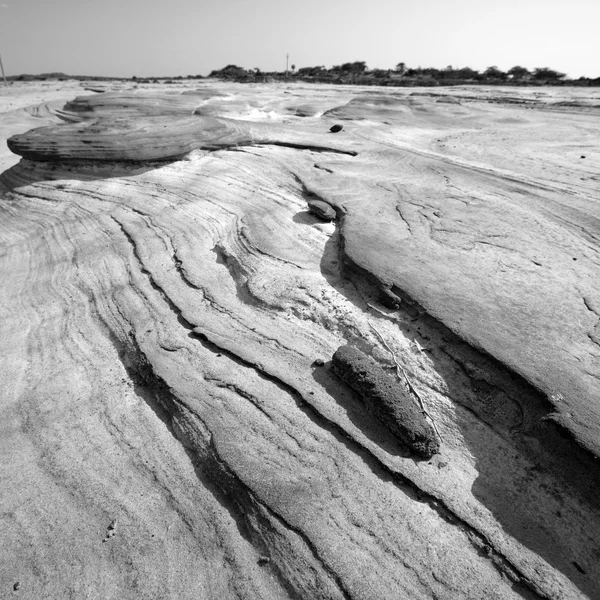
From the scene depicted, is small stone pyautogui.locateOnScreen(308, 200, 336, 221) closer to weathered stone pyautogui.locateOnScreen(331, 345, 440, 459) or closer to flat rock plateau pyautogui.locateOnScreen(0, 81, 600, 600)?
flat rock plateau pyautogui.locateOnScreen(0, 81, 600, 600)

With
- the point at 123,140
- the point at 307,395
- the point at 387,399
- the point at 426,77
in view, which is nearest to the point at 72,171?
the point at 123,140

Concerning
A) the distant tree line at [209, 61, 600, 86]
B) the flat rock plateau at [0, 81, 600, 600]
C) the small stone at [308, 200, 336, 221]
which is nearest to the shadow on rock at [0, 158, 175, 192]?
the flat rock plateau at [0, 81, 600, 600]

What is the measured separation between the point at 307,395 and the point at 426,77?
33638 millimetres

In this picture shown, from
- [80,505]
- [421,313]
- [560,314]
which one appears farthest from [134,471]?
[560,314]

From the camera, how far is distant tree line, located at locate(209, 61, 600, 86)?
25016 millimetres

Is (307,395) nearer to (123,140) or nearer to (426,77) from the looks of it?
(123,140)

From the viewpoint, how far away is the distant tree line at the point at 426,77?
2502 cm

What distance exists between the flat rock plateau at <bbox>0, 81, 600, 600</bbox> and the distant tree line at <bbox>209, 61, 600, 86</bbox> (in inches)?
942

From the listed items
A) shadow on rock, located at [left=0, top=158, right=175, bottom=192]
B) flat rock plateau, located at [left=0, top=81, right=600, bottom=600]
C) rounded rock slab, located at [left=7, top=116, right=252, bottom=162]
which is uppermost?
rounded rock slab, located at [left=7, top=116, right=252, bottom=162]

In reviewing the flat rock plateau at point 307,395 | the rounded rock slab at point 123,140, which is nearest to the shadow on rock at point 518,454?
the flat rock plateau at point 307,395

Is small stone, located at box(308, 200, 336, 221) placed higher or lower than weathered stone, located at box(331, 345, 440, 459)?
higher

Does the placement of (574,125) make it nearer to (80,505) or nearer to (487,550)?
(487,550)

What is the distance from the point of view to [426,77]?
98.8 ft

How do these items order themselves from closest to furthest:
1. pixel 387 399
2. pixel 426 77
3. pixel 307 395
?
pixel 387 399 < pixel 307 395 < pixel 426 77
